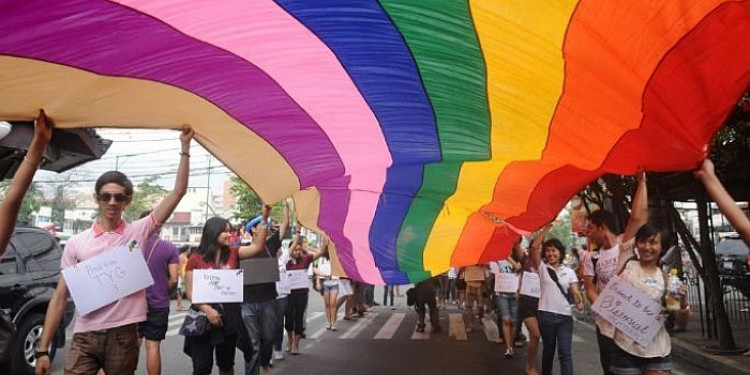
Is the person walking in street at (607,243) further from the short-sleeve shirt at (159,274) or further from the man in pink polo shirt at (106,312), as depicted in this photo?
the short-sleeve shirt at (159,274)

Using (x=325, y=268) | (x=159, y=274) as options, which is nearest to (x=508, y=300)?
(x=325, y=268)

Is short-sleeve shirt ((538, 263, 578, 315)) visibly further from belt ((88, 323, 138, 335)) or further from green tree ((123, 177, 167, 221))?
green tree ((123, 177, 167, 221))

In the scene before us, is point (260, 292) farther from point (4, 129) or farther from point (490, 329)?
point (490, 329)

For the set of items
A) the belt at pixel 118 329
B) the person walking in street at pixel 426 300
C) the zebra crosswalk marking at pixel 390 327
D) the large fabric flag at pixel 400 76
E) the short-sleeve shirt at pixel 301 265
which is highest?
the large fabric flag at pixel 400 76

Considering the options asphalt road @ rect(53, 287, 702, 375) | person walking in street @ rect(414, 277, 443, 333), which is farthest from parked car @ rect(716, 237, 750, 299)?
person walking in street @ rect(414, 277, 443, 333)

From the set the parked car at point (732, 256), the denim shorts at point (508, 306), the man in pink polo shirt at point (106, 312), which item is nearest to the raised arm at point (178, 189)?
the man in pink polo shirt at point (106, 312)

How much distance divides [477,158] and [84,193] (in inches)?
3675

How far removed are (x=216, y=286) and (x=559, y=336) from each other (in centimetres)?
383

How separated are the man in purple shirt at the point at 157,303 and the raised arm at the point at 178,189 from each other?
7.22 ft

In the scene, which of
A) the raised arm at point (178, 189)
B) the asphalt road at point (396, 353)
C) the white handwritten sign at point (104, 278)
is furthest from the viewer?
the asphalt road at point (396, 353)

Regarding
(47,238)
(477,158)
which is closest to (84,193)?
(47,238)

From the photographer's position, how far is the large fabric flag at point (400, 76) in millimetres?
2539

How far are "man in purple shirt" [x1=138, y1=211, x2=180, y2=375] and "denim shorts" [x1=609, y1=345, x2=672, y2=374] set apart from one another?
4332 millimetres

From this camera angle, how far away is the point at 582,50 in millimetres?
2691
